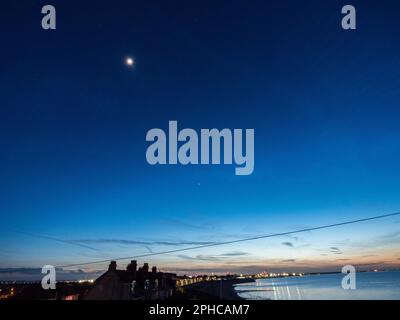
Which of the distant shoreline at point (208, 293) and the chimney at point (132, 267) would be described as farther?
the distant shoreline at point (208, 293)

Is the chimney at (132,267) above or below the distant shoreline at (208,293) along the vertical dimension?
above

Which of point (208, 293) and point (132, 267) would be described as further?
point (208, 293)

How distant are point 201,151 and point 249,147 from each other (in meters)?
1.16

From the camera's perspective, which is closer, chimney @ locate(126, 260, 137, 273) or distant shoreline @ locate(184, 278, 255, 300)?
chimney @ locate(126, 260, 137, 273)

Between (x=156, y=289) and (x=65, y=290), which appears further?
(x=156, y=289)

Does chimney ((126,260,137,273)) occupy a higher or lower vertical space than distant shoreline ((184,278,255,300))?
higher

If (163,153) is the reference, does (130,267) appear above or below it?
below
